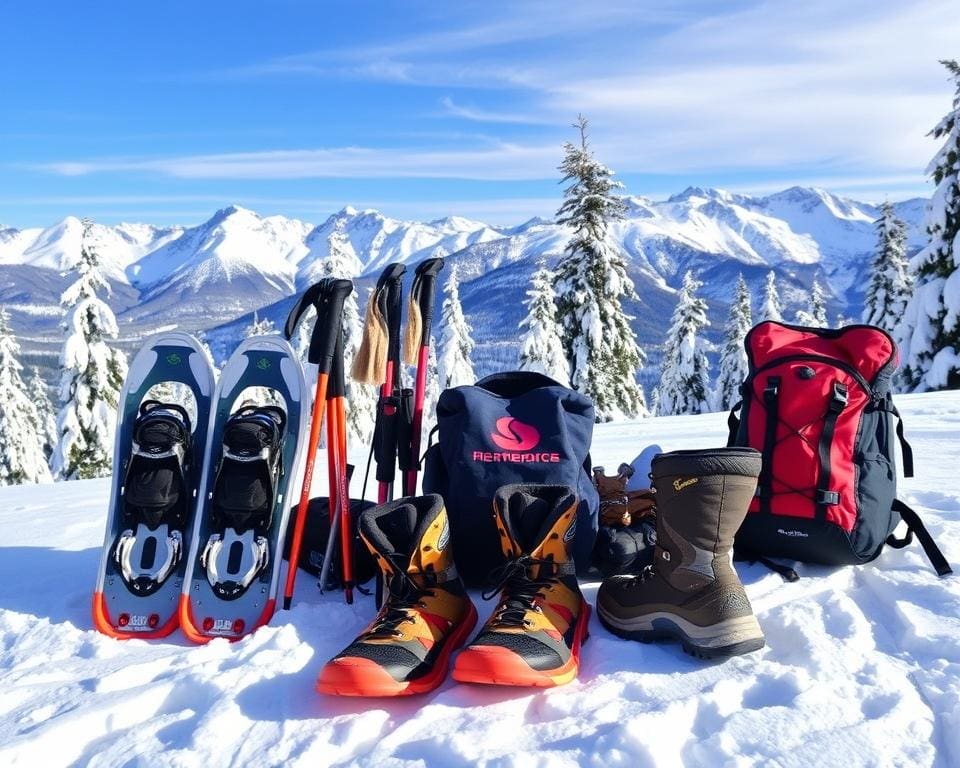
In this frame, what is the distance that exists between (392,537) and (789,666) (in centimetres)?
173

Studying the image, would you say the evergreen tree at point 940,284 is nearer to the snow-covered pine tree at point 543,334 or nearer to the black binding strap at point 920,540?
the snow-covered pine tree at point 543,334

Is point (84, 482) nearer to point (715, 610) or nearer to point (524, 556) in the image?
point (524, 556)

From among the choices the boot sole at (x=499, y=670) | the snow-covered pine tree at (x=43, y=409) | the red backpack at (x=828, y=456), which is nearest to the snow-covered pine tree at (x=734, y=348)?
the red backpack at (x=828, y=456)

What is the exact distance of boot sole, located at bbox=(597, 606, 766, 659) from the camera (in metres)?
2.62

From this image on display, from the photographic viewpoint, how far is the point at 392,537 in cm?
311

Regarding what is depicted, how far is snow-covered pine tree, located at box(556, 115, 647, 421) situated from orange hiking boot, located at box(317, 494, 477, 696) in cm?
1862

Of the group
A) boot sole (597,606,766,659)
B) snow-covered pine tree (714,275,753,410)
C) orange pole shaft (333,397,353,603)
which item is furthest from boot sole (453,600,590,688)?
snow-covered pine tree (714,275,753,410)

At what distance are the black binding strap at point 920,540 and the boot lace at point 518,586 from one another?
6.08 ft

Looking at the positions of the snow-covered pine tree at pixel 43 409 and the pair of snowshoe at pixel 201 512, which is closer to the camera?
the pair of snowshoe at pixel 201 512

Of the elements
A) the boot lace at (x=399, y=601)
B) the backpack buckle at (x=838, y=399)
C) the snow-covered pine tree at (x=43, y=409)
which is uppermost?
the backpack buckle at (x=838, y=399)

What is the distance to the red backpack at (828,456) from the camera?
3.24 metres

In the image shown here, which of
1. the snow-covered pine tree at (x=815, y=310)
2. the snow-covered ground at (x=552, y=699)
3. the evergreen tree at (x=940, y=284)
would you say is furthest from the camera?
the snow-covered pine tree at (x=815, y=310)

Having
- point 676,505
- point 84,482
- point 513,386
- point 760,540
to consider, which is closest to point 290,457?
point 513,386

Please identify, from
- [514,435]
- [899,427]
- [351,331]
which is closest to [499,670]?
[514,435]
